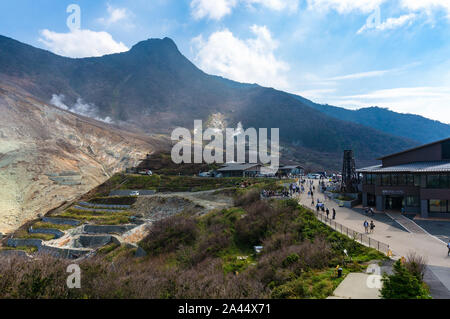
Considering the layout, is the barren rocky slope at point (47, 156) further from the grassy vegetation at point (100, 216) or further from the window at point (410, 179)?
the window at point (410, 179)

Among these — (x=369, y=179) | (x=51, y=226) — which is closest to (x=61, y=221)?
(x=51, y=226)

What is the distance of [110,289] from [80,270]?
2.59 meters

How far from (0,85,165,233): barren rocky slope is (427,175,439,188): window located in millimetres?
68149

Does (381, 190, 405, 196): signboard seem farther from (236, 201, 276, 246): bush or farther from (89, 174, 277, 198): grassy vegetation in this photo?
(89, 174, 277, 198): grassy vegetation

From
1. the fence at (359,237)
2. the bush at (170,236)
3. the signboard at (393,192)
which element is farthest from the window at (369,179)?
the bush at (170,236)

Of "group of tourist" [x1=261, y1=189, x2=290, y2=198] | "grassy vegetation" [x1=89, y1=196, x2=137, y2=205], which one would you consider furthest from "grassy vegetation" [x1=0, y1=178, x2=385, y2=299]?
"grassy vegetation" [x1=89, y1=196, x2=137, y2=205]

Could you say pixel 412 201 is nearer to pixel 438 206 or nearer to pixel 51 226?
pixel 438 206

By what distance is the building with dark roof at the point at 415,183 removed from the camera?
2725 cm

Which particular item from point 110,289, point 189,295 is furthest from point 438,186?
point 110,289

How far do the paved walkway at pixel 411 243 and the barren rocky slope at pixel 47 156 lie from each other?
6012cm

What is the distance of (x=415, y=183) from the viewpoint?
29.8 m

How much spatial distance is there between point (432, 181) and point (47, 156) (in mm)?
91172

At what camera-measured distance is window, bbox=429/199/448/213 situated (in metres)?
27.0

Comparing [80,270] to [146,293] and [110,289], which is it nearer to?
[110,289]
